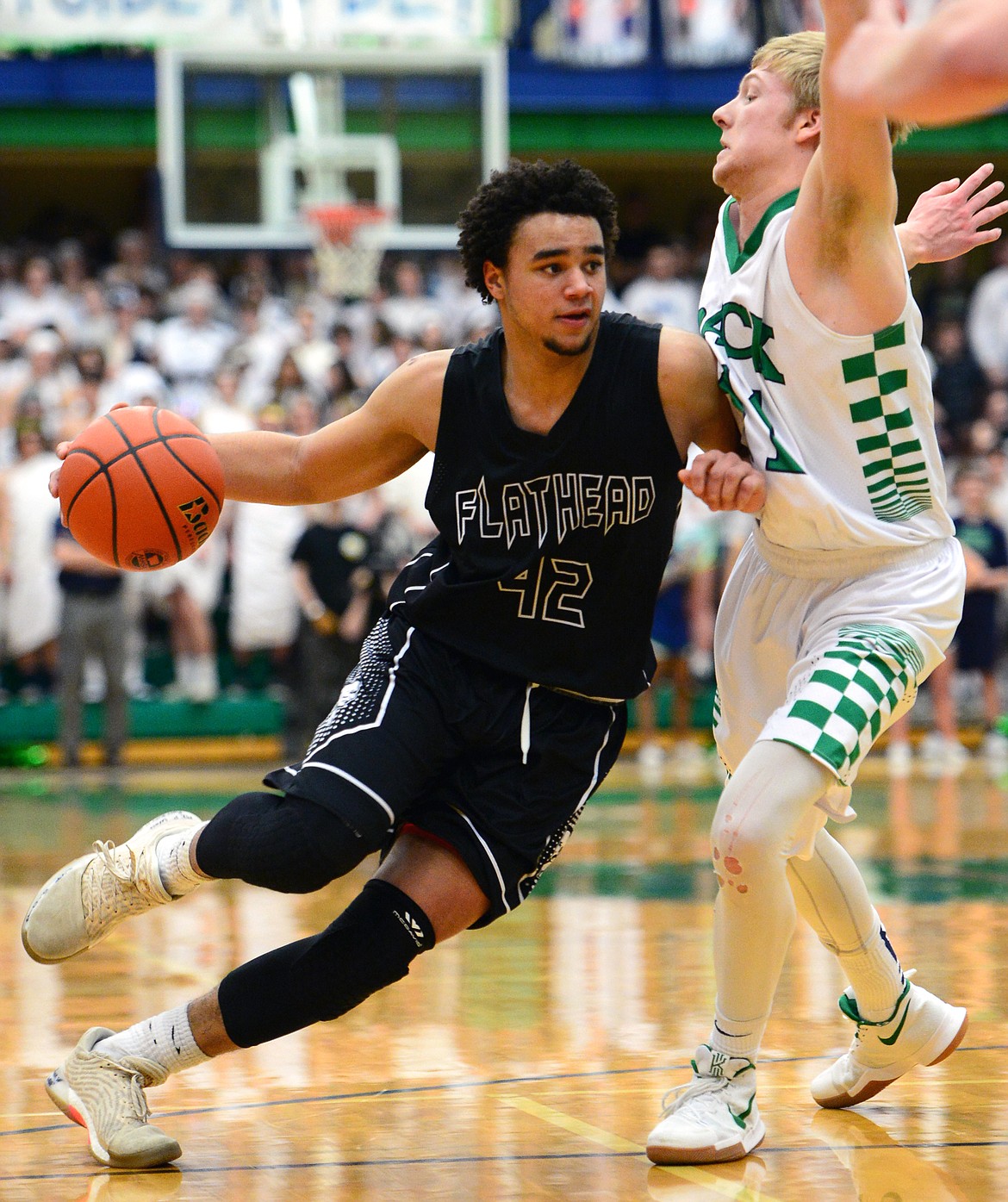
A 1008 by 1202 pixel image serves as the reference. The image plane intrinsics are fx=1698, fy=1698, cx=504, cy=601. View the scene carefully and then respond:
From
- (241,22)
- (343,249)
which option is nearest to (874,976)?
(343,249)

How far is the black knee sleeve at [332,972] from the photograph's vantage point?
3.89m

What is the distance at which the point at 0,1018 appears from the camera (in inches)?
211

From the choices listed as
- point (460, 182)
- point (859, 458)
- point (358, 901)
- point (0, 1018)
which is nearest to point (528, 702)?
point (358, 901)

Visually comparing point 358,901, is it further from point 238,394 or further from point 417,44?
point 417,44

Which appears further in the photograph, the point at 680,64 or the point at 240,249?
the point at 680,64

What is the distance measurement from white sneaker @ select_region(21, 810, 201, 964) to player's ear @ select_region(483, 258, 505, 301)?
5.14 ft

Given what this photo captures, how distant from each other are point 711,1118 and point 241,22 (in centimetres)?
1402

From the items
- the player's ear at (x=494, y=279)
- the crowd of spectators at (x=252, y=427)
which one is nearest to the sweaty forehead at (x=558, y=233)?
the player's ear at (x=494, y=279)

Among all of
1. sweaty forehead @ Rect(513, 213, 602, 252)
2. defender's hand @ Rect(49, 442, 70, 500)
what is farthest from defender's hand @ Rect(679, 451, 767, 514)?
defender's hand @ Rect(49, 442, 70, 500)

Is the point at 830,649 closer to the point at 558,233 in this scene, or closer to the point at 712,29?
the point at 558,233

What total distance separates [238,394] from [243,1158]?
1094 cm

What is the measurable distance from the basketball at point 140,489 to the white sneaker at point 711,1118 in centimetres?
180

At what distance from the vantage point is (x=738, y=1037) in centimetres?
Result: 400

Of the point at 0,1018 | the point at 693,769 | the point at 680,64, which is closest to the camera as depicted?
the point at 0,1018
